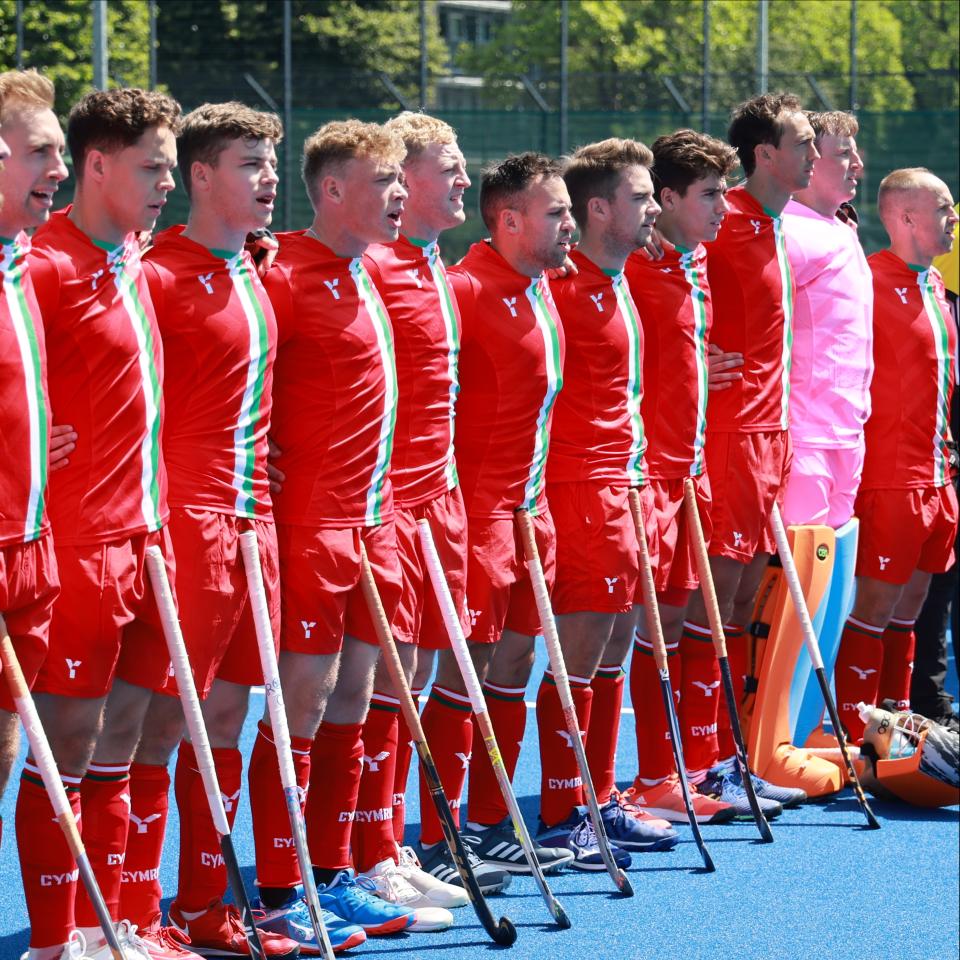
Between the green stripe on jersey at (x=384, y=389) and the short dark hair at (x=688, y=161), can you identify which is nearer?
the green stripe on jersey at (x=384, y=389)

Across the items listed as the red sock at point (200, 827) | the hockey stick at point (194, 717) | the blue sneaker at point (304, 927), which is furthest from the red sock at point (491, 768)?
the hockey stick at point (194, 717)

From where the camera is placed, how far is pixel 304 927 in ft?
16.1

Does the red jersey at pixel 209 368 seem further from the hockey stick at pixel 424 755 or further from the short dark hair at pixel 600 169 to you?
the short dark hair at pixel 600 169

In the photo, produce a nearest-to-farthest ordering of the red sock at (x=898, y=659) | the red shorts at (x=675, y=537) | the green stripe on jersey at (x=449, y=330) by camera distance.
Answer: the green stripe on jersey at (x=449, y=330), the red shorts at (x=675, y=537), the red sock at (x=898, y=659)

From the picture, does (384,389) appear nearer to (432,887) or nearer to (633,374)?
(633,374)

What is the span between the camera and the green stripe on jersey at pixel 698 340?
20.7 feet

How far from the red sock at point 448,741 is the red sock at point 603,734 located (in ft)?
2.26

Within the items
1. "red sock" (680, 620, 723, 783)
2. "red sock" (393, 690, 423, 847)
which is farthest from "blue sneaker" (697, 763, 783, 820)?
"red sock" (393, 690, 423, 847)

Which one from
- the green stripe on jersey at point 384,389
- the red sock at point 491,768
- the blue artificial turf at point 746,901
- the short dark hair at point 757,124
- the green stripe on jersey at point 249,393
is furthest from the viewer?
the short dark hair at point 757,124

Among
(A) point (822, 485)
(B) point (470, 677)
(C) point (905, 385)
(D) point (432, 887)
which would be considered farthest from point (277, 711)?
(C) point (905, 385)

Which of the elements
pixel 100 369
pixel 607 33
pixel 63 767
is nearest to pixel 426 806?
pixel 63 767

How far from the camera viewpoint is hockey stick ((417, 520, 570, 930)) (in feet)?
16.9

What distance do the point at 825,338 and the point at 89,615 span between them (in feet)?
11.9

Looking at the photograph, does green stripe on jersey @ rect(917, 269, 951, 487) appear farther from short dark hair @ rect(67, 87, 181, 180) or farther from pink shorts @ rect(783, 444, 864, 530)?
short dark hair @ rect(67, 87, 181, 180)
